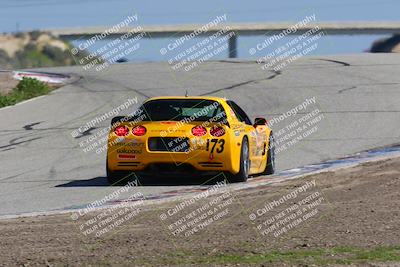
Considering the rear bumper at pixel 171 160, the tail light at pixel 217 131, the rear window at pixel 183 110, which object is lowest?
the rear bumper at pixel 171 160

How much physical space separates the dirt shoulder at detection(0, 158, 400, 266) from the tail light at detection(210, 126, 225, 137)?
1.83 m

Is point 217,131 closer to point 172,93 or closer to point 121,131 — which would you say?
point 121,131

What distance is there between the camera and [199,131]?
13.2 meters

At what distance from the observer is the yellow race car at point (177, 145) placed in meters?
13.2

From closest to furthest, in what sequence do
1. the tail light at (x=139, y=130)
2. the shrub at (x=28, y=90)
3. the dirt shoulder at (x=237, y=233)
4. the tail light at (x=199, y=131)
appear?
the dirt shoulder at (x=237, y=233) → the tail light at (x=199, y=131) → the tail light at (x=139, y=130) → the shrub at (x=28, y=90)

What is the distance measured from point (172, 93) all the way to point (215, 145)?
15.1 meters

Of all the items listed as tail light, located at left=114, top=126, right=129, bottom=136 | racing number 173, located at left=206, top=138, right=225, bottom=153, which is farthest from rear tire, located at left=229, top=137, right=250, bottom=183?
tail light, located at left=114, top=126, right=129, bottom=136

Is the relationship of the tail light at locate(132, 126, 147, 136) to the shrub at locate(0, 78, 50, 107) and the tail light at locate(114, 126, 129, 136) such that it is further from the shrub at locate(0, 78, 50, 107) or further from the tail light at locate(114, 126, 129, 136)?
the shrub at locate(0, 78, 50, 107)

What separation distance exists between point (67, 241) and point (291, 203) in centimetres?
280

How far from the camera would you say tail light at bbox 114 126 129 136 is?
43.8ft

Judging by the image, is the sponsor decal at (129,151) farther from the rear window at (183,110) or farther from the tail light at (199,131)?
the tail light at (199,131)

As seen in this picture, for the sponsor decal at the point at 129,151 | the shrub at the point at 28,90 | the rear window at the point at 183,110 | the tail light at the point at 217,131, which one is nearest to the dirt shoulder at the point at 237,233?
the tail light at the point at 217,131

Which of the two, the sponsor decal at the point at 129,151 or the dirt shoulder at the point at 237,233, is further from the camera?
the sponsor decal at the point at 129,151

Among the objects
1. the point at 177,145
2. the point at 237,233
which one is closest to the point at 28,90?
the point at 177,145
